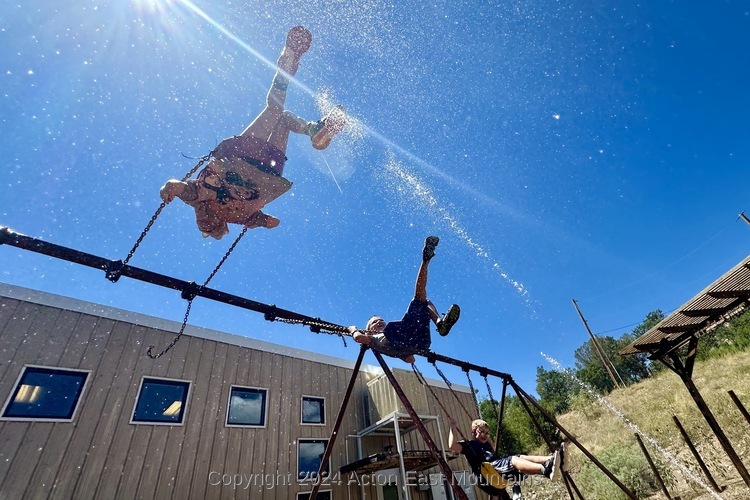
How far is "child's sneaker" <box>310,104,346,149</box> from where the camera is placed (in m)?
4.79

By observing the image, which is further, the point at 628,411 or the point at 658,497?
the point at 628,411

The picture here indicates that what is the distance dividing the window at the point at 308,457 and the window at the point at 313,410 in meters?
0.58

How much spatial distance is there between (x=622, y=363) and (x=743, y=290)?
40656 mm

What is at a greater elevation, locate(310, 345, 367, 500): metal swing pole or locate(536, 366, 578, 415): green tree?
locate(536, 366, 578, 415): green tree

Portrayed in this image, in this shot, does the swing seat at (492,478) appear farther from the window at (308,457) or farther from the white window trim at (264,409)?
the white window trim at (264,409)

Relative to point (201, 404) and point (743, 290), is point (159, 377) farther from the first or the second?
point (743, 290)

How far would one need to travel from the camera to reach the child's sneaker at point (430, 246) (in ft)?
14.3

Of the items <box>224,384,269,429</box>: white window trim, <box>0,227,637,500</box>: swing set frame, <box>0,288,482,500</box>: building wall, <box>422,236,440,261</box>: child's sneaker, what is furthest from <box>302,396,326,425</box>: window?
<box>422,236,440,261</box>: child's sneaker

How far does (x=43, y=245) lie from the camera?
293 centimetres

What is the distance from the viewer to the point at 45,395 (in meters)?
7.20

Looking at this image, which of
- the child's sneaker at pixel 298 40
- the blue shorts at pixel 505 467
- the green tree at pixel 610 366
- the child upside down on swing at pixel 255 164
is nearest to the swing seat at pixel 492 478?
the blue shorts at pixel 505 467

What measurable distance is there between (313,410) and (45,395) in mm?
6995

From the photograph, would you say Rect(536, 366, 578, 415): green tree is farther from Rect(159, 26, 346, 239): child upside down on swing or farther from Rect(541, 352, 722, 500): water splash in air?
Rect(159, 26, 346, 239): child upside down on swing

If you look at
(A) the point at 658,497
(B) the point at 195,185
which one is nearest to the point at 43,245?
(B) the point at 195,185
